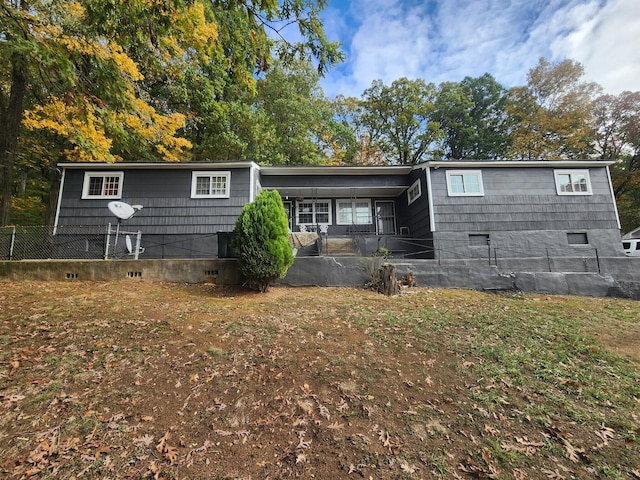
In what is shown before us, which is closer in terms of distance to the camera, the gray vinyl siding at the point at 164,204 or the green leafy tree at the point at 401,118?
the gray vinyl siding at the point at 164,204

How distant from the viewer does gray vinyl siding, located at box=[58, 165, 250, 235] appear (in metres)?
11.5

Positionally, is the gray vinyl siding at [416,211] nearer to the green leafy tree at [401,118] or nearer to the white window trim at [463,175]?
the white window trim at [463,175]

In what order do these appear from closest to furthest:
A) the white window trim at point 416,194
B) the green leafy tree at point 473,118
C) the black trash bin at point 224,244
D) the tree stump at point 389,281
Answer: the tree stump at point 389,281, the black trash bin at point 224,244, the white window trim at point 416,194, the green leafy tree at point 473,118

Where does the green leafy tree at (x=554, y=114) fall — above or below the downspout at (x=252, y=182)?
above

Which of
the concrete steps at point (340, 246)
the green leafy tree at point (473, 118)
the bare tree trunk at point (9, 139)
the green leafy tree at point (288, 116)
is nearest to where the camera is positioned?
the bare tree trunk at point (9, 139)

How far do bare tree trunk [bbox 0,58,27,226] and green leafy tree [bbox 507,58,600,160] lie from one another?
1151 inches

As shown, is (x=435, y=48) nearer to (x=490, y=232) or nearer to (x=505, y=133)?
(x=490, y=232)

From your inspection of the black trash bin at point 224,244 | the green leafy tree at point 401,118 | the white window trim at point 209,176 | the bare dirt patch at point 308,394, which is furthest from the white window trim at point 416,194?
the green leafy tree at point 401,118

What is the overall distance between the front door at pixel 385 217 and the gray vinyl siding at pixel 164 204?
6.54 m

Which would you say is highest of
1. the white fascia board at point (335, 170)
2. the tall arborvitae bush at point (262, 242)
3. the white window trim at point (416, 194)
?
the white fascia board at point (335, 170)

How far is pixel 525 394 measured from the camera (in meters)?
3.36

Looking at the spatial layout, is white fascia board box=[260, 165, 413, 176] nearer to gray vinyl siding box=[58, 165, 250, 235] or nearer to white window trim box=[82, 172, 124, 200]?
gray vinyl siding box=[58, 165, 250, 235]

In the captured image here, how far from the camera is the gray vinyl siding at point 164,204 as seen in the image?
1148 centimetres

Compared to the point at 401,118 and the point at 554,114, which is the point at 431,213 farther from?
the point at 554,114
